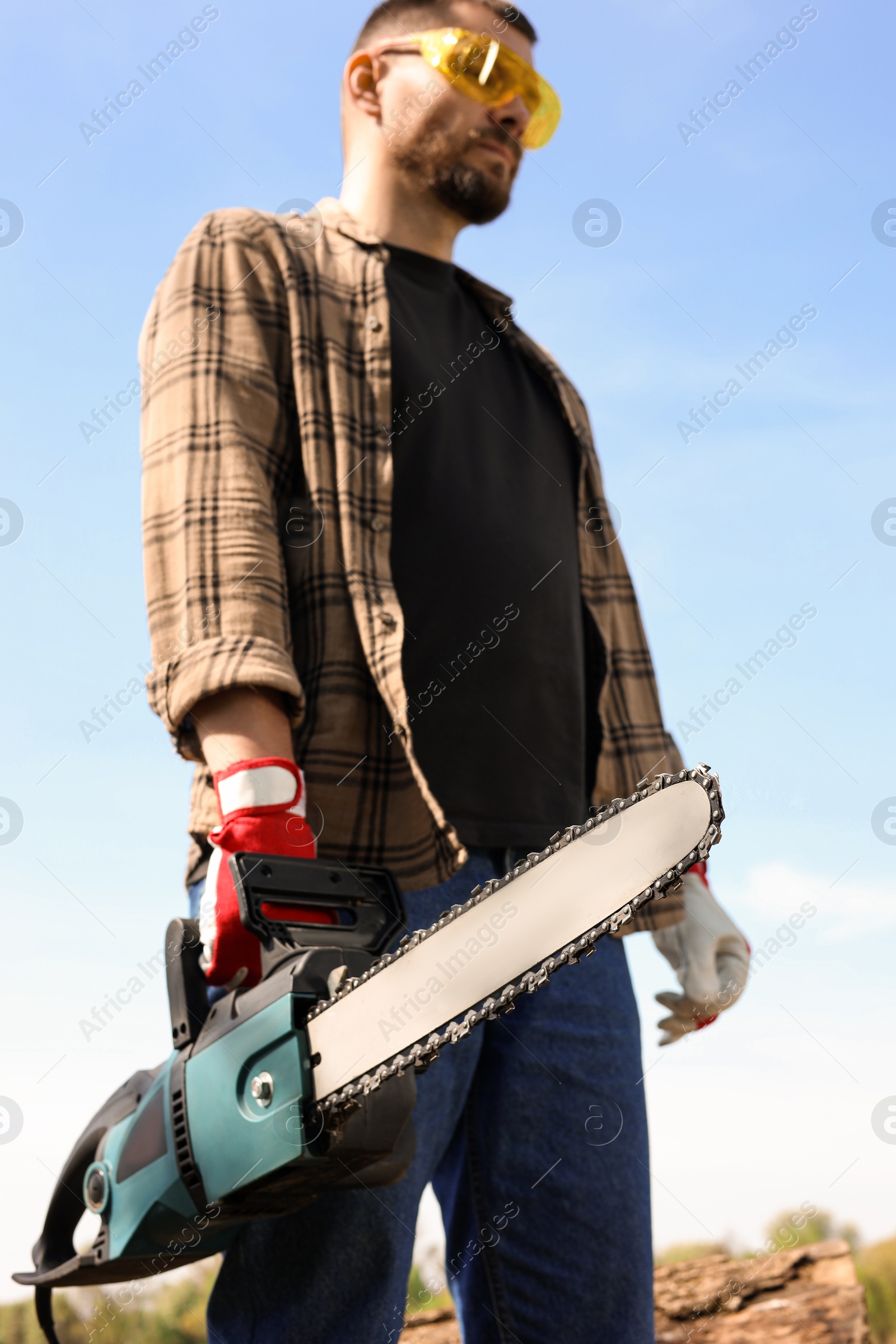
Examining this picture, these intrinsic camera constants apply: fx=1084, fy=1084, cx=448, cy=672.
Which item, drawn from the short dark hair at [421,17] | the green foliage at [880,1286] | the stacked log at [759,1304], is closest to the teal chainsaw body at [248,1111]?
the short dark hair at [421,17]

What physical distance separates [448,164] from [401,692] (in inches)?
47.0

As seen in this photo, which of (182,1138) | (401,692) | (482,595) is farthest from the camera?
(482,595)

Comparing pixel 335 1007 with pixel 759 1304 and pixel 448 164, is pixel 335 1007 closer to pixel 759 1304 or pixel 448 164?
pixel 448 164

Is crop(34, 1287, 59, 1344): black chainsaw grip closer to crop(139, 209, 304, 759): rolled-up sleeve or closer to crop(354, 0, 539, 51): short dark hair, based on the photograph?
crop(139, 209, 304, 759): rolled-up sleeve

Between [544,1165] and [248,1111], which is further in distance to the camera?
[544,1165]

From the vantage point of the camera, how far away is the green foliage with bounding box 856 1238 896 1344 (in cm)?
343

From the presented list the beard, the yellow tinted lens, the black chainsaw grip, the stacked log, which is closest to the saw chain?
the black chainsaw grip

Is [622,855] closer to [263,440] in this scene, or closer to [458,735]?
[458,735]

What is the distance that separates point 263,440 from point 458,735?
590mm

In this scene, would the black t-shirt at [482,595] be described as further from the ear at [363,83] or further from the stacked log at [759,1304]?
the stacked log at [759,1304]

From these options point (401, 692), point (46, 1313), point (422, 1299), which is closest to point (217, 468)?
point (401, 692)

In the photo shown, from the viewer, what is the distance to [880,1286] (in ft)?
11.6

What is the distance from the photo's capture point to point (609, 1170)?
5.96ft

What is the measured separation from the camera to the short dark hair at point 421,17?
2.30 metres
